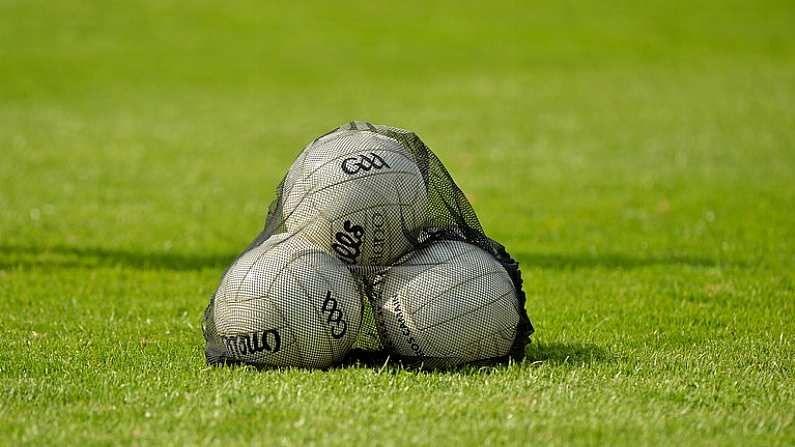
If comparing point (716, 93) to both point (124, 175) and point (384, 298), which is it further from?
point (384, 298)

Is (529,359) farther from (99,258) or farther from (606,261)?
(99,258)

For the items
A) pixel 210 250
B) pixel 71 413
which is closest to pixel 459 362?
pixel 71 413

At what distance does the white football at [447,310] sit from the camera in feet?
20.4

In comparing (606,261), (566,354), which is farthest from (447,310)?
(606,261)

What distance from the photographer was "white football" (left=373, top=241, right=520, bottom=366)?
20.4 feet

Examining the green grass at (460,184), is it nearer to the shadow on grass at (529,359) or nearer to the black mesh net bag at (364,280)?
the shadow on grass at (529,359)

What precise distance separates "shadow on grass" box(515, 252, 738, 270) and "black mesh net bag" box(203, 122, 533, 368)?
369 cm

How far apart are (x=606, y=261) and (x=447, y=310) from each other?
4.57 meters

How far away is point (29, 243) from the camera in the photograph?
11.2 m

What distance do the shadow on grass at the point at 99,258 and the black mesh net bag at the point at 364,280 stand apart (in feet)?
13.1

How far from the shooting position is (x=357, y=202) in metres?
6.42

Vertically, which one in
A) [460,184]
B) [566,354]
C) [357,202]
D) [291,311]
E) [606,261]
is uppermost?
[357,202]

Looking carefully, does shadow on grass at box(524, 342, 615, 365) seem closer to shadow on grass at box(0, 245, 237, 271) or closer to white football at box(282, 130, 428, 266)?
white football at box(282, 130, 428, 266)

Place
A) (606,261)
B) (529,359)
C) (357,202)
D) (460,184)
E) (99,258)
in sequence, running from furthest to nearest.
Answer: (460,184) → (99,258) → (606,261) → (529,359) → (357,202)
